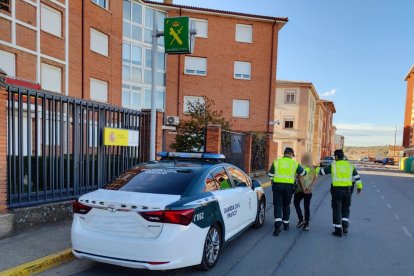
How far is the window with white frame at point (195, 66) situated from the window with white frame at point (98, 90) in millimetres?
8069

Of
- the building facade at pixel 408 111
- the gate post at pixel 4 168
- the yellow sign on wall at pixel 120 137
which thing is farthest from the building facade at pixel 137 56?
the building facade at pixel 408 111

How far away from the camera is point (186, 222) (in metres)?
4.01

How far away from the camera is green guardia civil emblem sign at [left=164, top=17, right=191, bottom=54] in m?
8.07

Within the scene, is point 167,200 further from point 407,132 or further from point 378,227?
point 407,132

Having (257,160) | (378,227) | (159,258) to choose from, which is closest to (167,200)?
(159,258)

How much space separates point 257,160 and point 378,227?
11.7m

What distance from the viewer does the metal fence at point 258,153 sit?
1861 cm

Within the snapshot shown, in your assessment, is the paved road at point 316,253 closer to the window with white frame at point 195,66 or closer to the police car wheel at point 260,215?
the police car wheel at point 260,215

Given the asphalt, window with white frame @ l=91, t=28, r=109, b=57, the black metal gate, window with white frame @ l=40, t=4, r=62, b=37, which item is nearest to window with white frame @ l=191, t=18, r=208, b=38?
window with white frame @ l=91, t=28, r=109, b=57

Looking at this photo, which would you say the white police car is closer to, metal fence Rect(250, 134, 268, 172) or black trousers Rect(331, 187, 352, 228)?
black trousers Rect(331, 187, 352, 228)

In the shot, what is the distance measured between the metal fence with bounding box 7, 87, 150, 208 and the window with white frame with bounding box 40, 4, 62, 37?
11.1 metres

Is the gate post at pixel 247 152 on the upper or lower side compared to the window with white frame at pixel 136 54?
lower

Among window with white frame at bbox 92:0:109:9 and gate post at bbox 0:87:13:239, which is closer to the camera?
gate post at bbox 0:87:13:239

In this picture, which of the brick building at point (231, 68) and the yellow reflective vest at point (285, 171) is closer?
the yellow reflective vest at point (285, 171)
